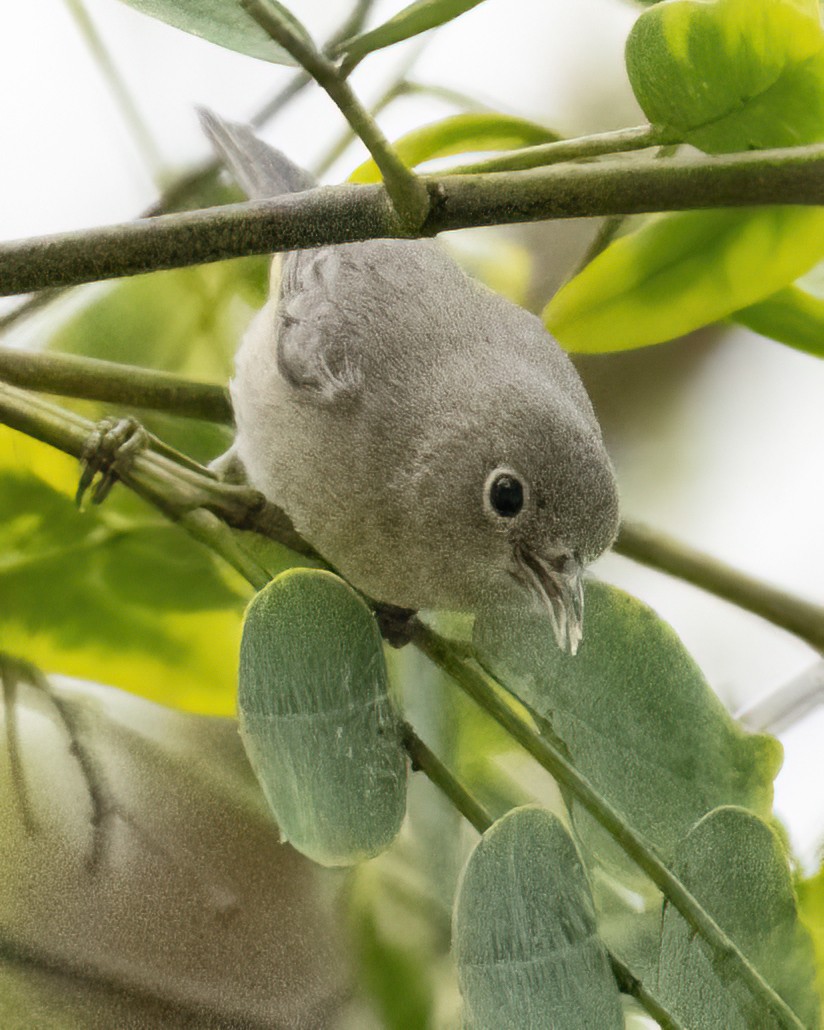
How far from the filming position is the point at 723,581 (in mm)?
503

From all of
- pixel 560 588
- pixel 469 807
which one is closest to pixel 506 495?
pixel 560 588

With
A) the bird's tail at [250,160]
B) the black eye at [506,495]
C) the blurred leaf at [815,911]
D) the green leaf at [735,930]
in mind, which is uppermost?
the bird's tail at [250,160]

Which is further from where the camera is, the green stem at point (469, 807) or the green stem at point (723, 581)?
the green stem at point (723, 581)

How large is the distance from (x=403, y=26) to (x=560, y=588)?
0.23 metres

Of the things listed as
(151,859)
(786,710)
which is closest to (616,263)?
(786,710)

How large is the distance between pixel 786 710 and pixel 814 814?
5 centimetres

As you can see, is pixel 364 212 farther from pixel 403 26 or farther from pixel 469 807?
pixel 469 807

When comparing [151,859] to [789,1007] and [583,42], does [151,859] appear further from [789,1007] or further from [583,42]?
[583,42]

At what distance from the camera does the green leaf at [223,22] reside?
342 mm

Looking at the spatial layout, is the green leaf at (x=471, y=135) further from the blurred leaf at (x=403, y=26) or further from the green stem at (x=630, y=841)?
the green stem at (x=630, y=841)

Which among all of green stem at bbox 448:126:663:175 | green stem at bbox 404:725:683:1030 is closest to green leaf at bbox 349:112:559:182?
green stem at bbox 448:126:663:175

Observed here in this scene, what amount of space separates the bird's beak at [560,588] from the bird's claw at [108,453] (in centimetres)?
18

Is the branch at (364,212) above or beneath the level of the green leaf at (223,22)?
beneath

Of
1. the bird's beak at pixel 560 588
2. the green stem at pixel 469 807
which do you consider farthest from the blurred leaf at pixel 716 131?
the green stem at pixel 469 807
